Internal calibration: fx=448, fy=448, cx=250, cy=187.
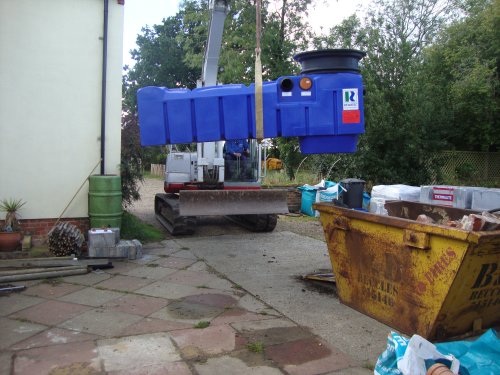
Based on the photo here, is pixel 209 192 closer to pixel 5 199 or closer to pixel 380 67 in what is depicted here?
pixel 5 199

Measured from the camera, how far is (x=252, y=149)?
1068 centimetres

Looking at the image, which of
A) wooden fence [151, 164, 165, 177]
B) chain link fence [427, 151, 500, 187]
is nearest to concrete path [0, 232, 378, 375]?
chain link fence [427, 151, 500, 187]

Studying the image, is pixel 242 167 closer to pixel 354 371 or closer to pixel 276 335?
pixel 276 335

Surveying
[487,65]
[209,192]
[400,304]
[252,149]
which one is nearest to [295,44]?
[487,65]

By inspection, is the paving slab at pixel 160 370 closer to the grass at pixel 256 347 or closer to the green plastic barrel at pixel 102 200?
the grass at pixel 256 347

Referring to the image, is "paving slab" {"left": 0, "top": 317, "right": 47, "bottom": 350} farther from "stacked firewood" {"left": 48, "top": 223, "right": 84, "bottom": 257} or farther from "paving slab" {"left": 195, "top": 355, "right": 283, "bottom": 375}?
"stacked firewood" {"left": 48, "top": 223, "right": 84, "bottom": 257}

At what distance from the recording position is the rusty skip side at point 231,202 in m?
8.91

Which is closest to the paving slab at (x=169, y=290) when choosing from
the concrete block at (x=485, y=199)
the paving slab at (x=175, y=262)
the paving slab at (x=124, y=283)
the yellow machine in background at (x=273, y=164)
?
the paving slab at (x=124, y=283)

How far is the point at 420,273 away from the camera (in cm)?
386

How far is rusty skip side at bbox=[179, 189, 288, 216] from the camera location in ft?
29.2

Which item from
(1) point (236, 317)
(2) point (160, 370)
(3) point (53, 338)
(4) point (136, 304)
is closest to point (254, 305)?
(1) point (236, 317)

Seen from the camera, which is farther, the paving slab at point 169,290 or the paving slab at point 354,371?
the paving slab at point 169,290

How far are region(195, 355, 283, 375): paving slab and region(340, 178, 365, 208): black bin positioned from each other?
2174mm

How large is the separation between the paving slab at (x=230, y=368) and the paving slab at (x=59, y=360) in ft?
2.65
